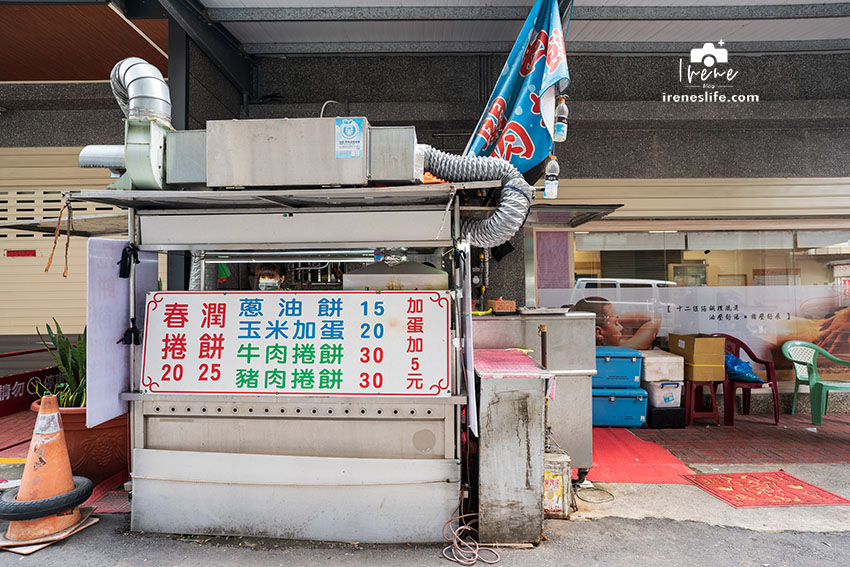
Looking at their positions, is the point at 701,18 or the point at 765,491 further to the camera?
the point at 701,18

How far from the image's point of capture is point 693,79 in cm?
704

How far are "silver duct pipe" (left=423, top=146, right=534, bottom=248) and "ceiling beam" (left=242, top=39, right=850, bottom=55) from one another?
3641 mm

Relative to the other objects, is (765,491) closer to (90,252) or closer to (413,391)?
(413,391)

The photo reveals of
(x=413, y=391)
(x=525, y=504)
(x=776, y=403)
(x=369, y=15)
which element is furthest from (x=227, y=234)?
(x=776, y=403)

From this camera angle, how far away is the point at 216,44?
6098 mm

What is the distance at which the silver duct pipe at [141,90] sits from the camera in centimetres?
395

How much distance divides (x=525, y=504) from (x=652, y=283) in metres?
5.00

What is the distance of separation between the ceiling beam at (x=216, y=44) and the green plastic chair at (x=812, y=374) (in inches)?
344

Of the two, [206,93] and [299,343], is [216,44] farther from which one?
[299,343]

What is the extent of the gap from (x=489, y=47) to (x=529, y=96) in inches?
83.9

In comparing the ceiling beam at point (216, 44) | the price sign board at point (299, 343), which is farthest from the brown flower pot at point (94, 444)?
the ceiling beam at point (216, 44)

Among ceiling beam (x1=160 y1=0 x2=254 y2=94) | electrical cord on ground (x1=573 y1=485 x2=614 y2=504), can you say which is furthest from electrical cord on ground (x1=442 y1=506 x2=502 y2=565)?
ceiling beam (x1=160 y1=0 x2=254 y2=94)

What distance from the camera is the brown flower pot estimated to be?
459 centimetres

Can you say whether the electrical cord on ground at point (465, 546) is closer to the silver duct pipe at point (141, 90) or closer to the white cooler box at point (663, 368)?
the white cooler box at point (663, 368)
